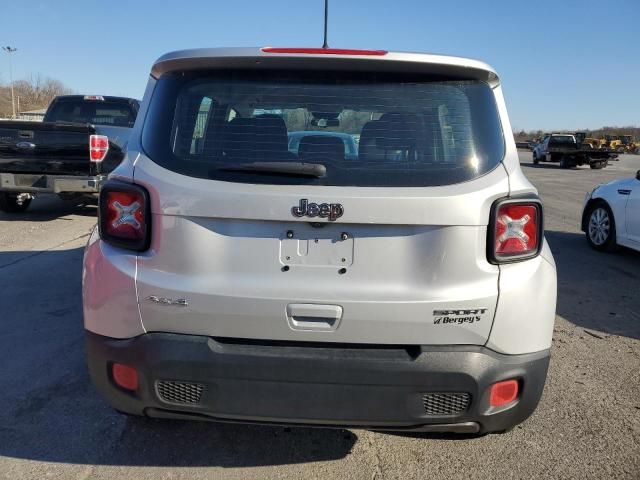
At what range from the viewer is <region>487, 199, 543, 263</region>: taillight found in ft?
7.63

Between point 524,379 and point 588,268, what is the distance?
17.6ft

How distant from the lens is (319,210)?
2252 millimetres

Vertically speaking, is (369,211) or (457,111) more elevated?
(457,111)

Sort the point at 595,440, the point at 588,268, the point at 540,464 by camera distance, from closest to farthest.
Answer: the point at 540,464 < the point at 595,440 < the point at 588,268

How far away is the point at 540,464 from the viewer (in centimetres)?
285

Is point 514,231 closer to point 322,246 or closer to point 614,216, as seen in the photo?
point 322,246

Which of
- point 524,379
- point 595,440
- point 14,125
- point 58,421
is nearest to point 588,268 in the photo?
point 595,440

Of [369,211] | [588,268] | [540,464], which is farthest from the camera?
[588,268]

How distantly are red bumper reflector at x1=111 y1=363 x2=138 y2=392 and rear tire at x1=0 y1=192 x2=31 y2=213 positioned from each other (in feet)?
28.3

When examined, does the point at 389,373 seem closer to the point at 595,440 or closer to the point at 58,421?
the point at 595,440

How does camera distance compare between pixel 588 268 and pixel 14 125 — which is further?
pixel 14 125

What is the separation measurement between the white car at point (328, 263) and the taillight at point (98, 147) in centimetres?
638

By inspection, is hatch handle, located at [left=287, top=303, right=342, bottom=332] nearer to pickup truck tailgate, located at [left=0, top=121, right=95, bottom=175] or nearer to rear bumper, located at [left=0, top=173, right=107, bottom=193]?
rear bumper, located at [left=0, top=173, right=107, bottom=193]

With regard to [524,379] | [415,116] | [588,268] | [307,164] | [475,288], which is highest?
[415,116]
